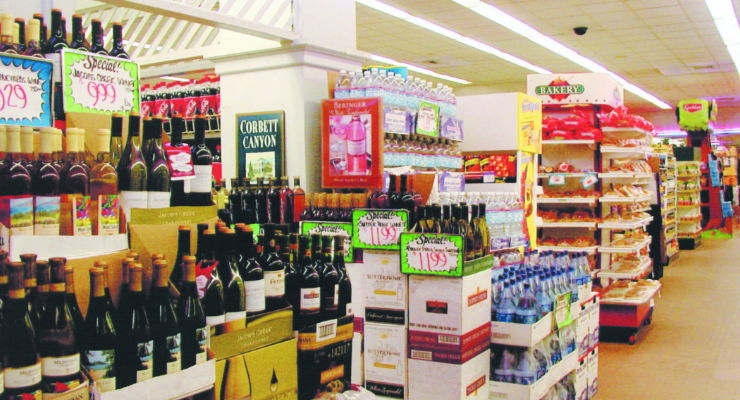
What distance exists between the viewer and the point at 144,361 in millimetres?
1651

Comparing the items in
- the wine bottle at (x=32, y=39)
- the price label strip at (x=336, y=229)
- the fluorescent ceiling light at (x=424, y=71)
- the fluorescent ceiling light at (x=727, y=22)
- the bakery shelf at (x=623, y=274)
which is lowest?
the bakery shelf at (x=623, y=274)

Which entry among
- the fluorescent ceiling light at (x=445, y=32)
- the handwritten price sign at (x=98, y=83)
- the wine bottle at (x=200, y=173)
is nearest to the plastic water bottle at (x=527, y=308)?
the wine bottle at (x=200, y=173)

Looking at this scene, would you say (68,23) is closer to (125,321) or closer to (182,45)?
(182,45)

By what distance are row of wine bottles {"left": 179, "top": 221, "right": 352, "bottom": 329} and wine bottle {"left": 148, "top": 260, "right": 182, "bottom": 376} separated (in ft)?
0.45

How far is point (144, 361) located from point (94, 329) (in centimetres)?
16

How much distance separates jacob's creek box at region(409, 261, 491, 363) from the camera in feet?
10.4

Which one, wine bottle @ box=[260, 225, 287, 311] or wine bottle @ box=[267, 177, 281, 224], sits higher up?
wine bottle @ box=[267, 177, 281, 224]

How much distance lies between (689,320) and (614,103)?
259cm

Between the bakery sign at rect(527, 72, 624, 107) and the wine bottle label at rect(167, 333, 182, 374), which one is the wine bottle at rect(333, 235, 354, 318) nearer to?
the wine bottle label at rect(167, 333, 182, 374)

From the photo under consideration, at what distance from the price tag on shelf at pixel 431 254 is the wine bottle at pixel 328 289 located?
89 cm

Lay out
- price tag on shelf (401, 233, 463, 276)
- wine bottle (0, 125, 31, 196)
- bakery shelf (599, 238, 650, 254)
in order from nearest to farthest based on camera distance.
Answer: wine bottle (0, 125, 31, 196), price tag on shelf (401, 233, 463, 276), bakery shelf (599, 238, 650, 254)

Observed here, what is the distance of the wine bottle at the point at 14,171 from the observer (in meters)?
1.84

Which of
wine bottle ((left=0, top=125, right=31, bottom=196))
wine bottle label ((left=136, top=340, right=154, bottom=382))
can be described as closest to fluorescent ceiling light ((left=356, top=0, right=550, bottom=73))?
wine bottle ((left=0, top=125, right=31, bottom=196))

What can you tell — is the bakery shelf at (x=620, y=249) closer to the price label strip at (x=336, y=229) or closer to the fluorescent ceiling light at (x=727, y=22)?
the price label strip at (x=336, y=229)
